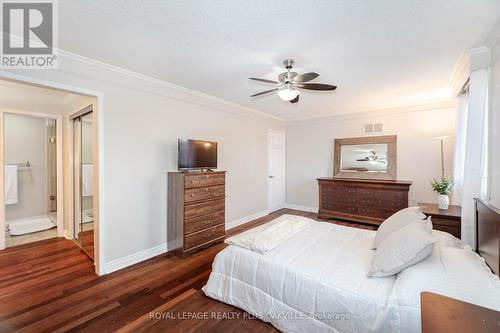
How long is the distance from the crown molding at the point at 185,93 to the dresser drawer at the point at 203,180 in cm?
128

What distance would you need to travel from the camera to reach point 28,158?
15.1 ft

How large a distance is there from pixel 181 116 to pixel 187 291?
8.12 ft

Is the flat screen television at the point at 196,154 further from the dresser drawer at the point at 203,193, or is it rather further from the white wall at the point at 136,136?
the dresser drawer at the point at 203,193

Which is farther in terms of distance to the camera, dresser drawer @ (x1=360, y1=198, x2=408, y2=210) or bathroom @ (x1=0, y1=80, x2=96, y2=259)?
dresser drawer @ (x1=360, y1=198, x2=408, y2=210)

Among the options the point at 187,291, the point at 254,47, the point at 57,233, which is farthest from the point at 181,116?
the point at 57,233

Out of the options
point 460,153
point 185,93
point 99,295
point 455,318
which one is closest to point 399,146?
point 460,153

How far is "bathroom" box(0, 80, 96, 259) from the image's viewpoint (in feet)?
10.5

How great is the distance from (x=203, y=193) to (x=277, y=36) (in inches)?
90.5

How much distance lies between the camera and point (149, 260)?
3.06 meters

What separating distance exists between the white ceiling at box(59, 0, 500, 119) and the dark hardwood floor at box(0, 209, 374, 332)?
2.53 m

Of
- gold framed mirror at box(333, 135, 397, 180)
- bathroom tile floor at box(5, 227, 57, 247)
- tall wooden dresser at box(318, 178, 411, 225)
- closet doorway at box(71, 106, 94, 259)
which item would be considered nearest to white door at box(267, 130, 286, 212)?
tall wooden dresser at box(318, 178, 411, 225)

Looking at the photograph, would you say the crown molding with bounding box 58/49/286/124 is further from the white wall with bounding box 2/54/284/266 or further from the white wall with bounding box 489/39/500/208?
the white wall with bounding box 489/39/500/208

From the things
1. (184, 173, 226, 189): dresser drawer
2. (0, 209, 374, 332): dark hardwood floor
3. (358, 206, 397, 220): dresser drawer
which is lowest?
(0, 209, 374, 332): dark hardwood floor

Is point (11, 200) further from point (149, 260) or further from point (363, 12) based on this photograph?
point (363, 12)
